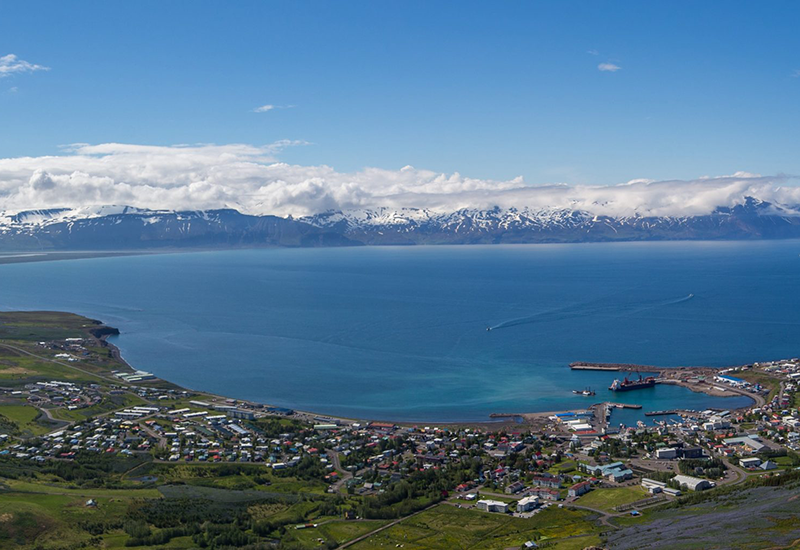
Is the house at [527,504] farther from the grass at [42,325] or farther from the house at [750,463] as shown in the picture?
the grass at [42,325]

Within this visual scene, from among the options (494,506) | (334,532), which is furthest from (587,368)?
(334,532)

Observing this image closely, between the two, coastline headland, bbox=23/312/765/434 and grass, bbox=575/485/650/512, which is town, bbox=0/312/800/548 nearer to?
grass, bbox=575/485/650/512

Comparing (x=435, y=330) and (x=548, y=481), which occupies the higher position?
(x=435, y=330)

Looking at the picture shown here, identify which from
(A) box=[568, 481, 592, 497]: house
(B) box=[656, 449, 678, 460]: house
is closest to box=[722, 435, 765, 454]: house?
(B) box=[656, 449, 678, 460]: house

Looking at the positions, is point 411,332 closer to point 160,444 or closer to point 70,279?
point 160,444

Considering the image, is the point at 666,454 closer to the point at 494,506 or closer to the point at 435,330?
the point at 494,506

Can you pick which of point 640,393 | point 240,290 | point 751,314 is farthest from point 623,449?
point 240,290

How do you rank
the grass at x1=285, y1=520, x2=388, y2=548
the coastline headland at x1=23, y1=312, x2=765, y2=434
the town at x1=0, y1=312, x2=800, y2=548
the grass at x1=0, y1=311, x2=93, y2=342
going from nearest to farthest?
the grass at x1=285, y1=520, x2=388, y2=548
the town at x1=0, y1=312, x2=800, y2=548
the coastline headland at x1=23, y1=312, x2=765, y2=434
the grass at x1=0, y1=311, x2=93, y2=342
